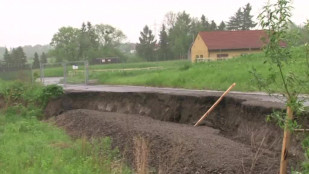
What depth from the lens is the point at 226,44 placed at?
169 feet

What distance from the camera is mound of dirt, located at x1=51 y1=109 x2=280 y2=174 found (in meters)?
8.09

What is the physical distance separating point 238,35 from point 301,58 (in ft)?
164

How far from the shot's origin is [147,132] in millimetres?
11539

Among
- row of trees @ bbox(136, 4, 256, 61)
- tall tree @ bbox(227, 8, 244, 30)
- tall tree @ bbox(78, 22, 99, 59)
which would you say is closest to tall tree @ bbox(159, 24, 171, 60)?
row of trees @ bbox(136, 4, 256, 61)

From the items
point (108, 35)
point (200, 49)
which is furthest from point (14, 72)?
point (108, 35)

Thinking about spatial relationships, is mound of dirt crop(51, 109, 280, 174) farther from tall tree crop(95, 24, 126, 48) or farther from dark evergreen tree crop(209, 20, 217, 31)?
tall tree crop(95, 24, 126, 48)

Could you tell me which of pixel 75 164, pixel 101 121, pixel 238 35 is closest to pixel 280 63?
pixel 75 164

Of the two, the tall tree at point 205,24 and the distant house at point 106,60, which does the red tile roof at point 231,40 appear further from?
the tall tree at point 205,24

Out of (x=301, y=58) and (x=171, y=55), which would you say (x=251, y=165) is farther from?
(x=171, y=55)

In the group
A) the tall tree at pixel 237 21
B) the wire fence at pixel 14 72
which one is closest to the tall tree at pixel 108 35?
the tall tree at pixel 237 21

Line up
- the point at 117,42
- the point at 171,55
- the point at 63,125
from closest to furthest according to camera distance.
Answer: the point at 63,125 → the point at 171,55 → the point at 117,42

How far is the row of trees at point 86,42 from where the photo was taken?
262 feet

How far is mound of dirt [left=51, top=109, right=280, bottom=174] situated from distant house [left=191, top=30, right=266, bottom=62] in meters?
39.0

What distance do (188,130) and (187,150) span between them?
2.83m
